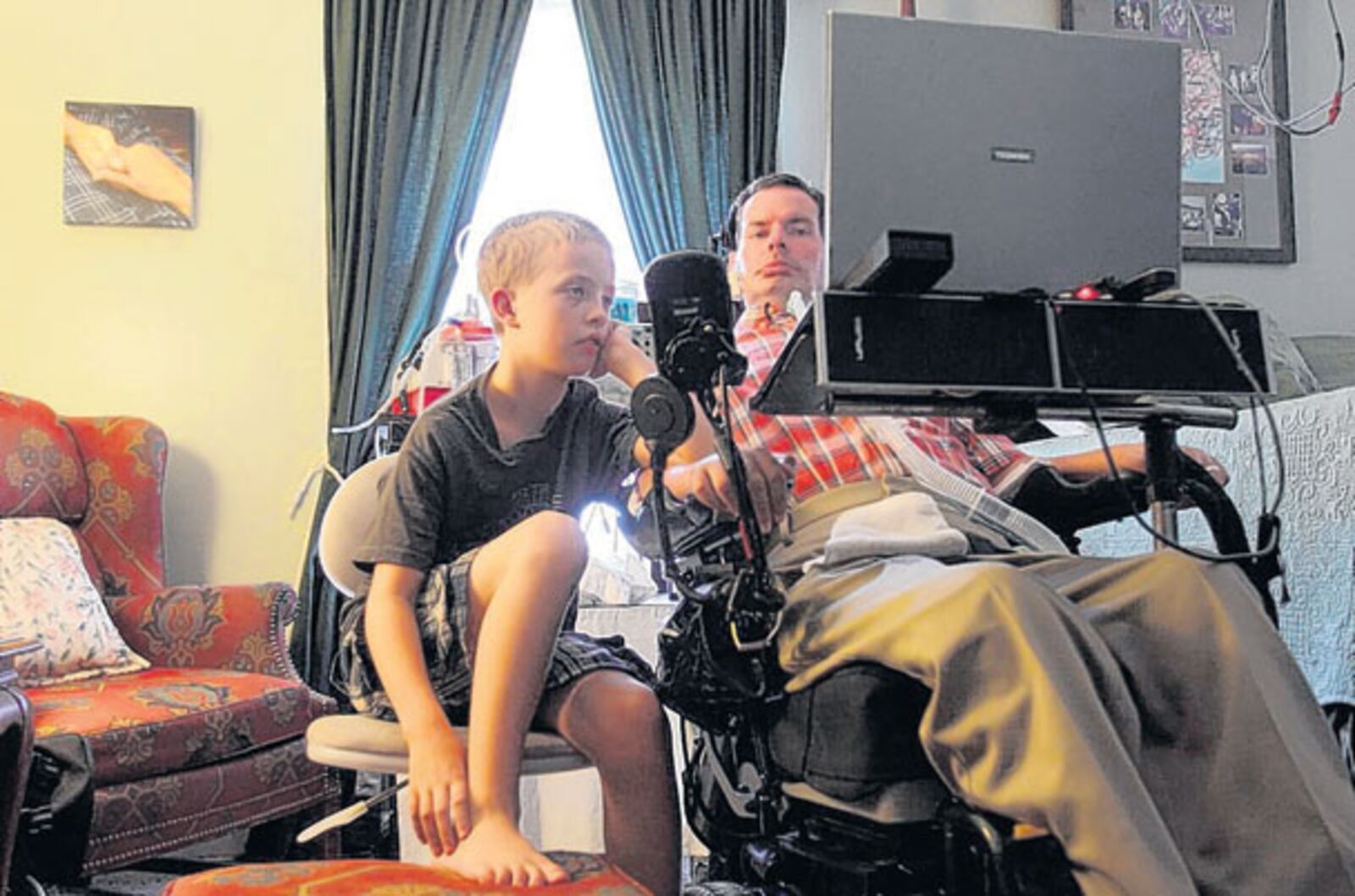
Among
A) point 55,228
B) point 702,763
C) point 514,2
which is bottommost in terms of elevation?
point 702,763

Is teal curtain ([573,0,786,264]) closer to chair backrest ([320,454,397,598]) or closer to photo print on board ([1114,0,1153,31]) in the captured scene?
photo print on board ([1114,0,1153,31])

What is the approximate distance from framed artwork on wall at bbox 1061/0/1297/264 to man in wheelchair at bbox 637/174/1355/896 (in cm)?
263

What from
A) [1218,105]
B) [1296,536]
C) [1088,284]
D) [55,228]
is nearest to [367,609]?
[1088,284]

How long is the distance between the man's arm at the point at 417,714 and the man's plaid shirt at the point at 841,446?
0.45 m

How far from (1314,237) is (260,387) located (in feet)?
9.83

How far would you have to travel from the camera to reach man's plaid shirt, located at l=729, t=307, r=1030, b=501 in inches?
58.2

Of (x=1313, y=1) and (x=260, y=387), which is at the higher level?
(x=1313, y=1)

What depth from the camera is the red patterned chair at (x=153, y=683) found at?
1.96m

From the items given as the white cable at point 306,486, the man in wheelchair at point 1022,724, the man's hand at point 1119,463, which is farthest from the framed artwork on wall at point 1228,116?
the man in wheelchair at point 1022,724

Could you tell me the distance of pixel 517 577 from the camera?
1194 millimetres

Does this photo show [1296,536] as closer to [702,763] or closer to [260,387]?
[702,763]

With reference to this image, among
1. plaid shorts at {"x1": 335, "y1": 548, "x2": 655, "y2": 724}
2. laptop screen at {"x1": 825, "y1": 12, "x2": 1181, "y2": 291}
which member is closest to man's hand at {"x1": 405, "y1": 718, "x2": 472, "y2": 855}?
plaid shorts at {"x1": 335, "y1": 548, "x2": 655, "y2": 724}

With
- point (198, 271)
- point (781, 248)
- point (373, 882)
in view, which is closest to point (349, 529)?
point (373, 882)

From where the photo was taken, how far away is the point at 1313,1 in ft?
11.8
